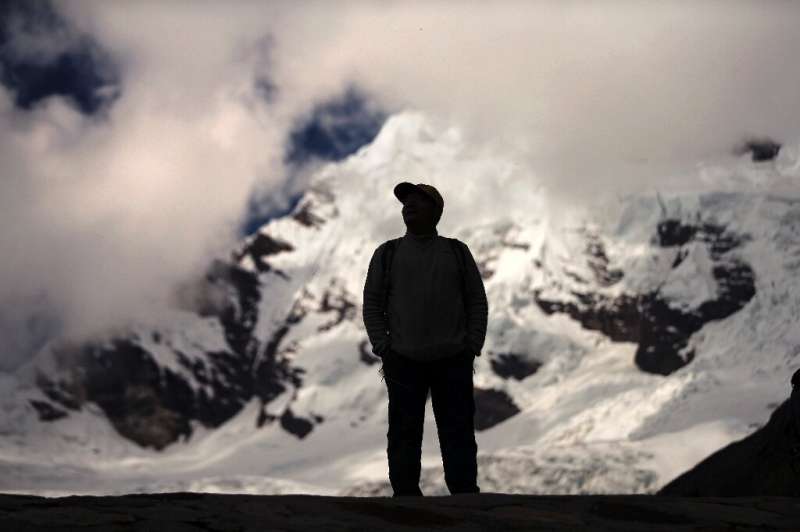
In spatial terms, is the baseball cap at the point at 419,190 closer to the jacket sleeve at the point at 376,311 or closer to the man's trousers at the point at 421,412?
the jacket sleeve at the point at 376,311

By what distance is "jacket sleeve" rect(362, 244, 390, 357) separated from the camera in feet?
31.4

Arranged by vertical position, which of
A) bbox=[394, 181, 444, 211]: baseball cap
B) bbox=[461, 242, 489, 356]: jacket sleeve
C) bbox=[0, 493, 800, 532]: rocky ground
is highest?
bbox=[394, 181, 444, 211]: baseball cap

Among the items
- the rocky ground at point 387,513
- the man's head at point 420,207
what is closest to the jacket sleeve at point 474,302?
the man's head at point 420,207

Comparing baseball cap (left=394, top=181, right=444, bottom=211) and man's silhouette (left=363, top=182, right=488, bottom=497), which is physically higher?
baseball cap (left=394, top=181, right=444, bottom=211)

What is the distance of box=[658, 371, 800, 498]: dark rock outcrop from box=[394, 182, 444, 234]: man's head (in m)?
3.77

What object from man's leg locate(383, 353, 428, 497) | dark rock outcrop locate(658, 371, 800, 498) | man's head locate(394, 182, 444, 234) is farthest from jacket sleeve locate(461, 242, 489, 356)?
dark rock outcrop locate(658, 371, 800, 498)

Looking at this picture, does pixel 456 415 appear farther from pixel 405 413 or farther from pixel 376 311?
pixel 376 311

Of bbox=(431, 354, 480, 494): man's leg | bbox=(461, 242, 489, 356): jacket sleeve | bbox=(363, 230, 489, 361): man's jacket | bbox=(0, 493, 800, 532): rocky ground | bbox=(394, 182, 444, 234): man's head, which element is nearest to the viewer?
bbox=(0, 493, 800, 532): rocky ground

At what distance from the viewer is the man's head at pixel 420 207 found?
32.0ft

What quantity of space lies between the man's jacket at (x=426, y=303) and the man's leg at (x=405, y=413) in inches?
4.9

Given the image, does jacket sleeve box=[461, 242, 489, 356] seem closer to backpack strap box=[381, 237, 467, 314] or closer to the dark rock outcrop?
backpack strap box=[381, 237, 467, 314]

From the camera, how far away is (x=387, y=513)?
738 centimetres

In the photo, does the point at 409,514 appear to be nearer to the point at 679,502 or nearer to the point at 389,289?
the point at 679,502

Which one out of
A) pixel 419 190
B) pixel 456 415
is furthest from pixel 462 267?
pixel 456 415
